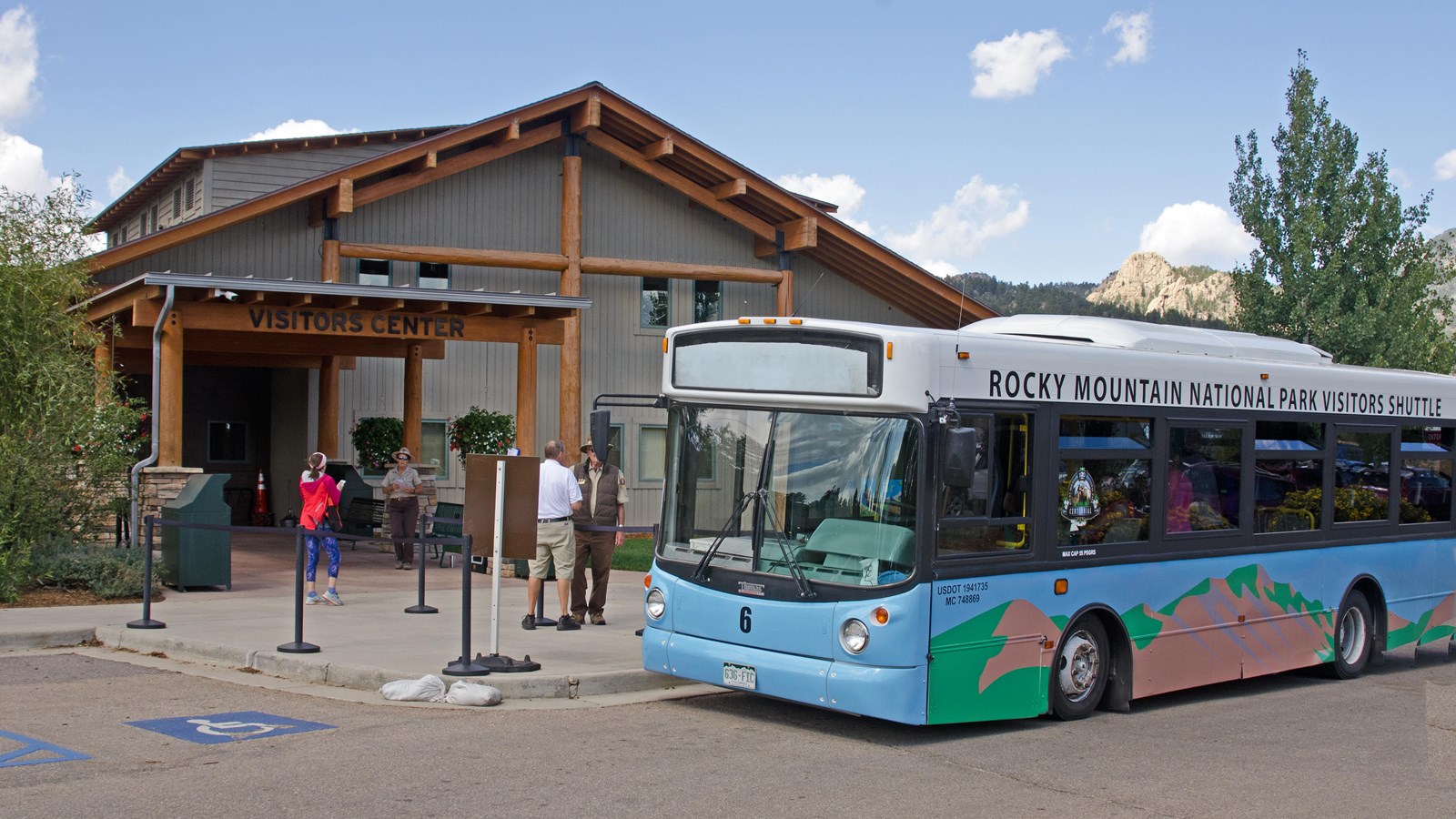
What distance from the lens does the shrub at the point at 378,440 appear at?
2405cm

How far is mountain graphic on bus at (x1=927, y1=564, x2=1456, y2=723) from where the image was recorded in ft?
28.4

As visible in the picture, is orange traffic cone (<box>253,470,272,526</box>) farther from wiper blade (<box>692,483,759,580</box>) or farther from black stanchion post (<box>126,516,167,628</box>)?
wiper blade (<box>692,483,759,580</box>)

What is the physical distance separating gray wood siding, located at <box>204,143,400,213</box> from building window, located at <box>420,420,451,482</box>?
17.4 ft

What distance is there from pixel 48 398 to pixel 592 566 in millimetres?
6500

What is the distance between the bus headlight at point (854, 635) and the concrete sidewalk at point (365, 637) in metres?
2.15

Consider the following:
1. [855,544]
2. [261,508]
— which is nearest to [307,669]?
[855,544]

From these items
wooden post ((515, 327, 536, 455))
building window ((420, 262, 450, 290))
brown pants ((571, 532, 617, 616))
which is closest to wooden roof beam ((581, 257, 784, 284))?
building window ((420, 262, 450, 290))

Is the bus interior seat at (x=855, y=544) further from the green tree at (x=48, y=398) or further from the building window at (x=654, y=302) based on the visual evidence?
the building window at (x=654, y=302)

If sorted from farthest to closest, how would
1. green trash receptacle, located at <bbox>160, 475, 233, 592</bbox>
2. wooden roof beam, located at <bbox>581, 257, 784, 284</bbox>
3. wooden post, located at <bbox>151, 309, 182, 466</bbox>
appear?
wooden roof beam, located at <bbox>581, 257, 784, 284</bbox> → wooden post, located at <bbox>151, 309, 182, 466</bbox> → green trash receptacle, located at <bbox>160, 475, 233, 592</bbox>

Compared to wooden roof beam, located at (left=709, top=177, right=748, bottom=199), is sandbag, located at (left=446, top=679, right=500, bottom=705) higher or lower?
lower

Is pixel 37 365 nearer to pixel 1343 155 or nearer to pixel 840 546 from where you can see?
pixel 840 546

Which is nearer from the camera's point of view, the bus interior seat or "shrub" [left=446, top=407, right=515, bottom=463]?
the bus interior seat

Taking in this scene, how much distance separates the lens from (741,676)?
8.96 metres

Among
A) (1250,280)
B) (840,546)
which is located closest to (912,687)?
(840,546)
